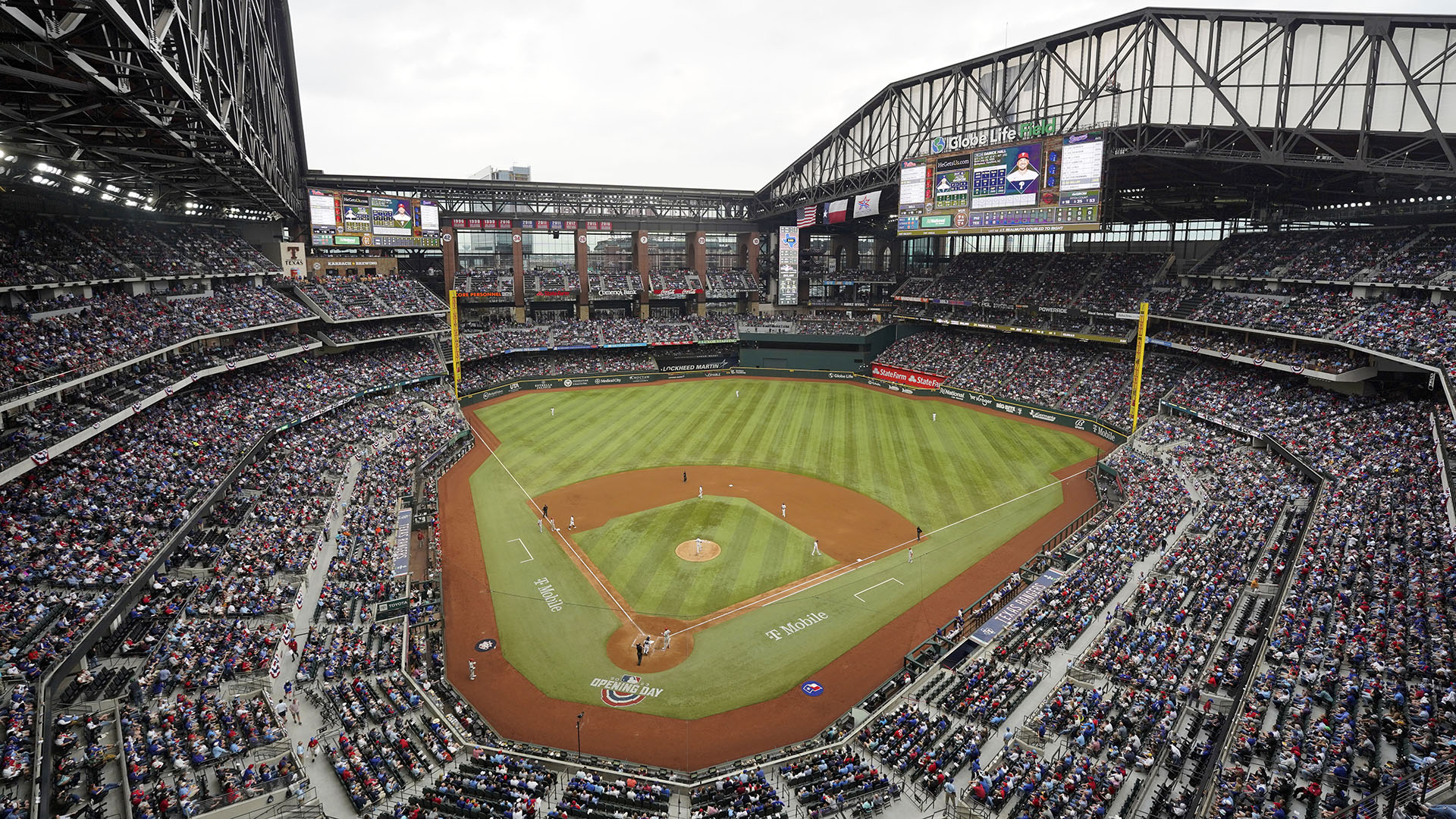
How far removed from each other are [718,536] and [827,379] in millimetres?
37559

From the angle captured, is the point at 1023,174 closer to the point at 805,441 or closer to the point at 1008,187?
the point at 1008,187

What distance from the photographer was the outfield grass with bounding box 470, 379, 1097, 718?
72.7 ft

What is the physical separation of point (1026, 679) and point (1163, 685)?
306cm

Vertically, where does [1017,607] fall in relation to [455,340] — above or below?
below

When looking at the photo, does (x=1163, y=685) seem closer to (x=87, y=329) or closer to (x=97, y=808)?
(x=97, y=808)

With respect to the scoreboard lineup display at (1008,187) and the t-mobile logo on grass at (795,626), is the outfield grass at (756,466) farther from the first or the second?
the scoreboard lineup display at (1008,187)

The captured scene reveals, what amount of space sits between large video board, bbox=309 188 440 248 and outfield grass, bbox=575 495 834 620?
124 ft

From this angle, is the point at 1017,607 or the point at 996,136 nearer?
the point at 1017,607

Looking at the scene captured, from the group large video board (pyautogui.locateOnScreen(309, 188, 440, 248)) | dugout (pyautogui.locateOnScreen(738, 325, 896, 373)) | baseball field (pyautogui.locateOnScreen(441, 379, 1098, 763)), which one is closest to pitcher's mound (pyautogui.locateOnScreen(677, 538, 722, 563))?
baseball field (pyautogui.locateOnScreen(441, 379, 1098, 763))

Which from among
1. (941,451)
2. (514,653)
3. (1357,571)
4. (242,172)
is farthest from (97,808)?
(941,451)

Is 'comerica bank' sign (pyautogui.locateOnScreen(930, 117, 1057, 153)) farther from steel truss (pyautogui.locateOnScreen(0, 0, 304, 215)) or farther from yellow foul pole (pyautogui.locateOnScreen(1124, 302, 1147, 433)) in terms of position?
steel truss (pyautogui.locateOnScreen(0, 0, 304, 215))

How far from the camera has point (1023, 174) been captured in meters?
46.3

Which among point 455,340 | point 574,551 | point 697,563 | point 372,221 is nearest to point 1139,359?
point 697,563

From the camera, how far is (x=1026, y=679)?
Result: 18906 mm
